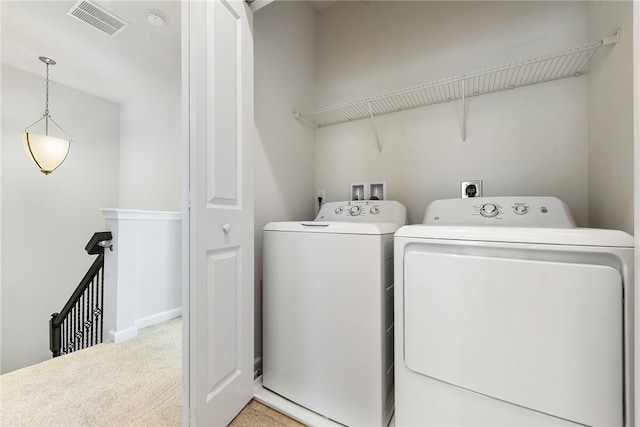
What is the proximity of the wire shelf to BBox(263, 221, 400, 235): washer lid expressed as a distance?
0.91 metres

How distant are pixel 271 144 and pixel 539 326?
1.61 meters

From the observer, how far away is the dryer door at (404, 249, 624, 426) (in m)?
0.73

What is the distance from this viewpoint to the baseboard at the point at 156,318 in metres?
2.06

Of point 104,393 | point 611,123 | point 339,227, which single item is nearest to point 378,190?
point 339,227

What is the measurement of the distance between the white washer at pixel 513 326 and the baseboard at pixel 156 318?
2004 mm

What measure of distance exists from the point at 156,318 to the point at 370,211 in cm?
203

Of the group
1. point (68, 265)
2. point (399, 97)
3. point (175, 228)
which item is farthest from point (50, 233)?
point (399, 97)

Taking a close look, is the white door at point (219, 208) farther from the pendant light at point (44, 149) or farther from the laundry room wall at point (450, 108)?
the pendant light at point (44, 149)

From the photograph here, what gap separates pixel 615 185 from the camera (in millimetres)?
1059

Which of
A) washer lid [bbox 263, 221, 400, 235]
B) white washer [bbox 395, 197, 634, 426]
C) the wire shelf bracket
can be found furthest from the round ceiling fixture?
white washer [bbox 395, 197, 634, 426]

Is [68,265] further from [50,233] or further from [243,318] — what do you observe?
[243,318]

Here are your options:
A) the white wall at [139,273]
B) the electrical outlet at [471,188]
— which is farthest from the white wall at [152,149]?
the electrical outlet at [471,188]

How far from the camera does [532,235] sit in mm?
821

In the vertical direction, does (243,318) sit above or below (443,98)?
below
